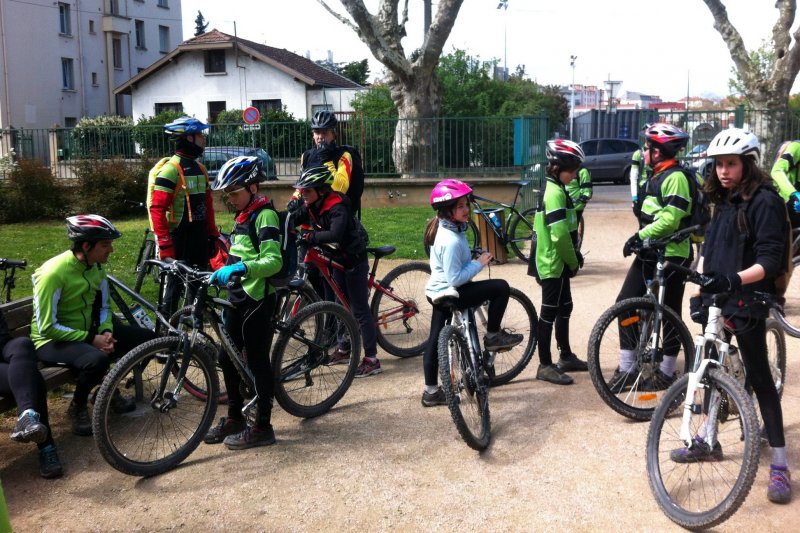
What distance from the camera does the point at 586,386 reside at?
604 cm

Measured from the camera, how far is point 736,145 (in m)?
4.08

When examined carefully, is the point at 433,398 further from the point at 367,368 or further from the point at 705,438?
the point at 705,438

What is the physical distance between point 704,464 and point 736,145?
65.7 inches

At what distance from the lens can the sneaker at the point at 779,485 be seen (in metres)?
4.03

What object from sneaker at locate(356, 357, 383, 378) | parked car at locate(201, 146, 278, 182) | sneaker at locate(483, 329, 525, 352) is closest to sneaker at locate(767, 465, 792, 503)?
sneaker at locate(483, 329, 525, 352)

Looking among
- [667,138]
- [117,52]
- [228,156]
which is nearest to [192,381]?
[667,138]

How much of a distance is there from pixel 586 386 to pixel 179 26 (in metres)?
54.3

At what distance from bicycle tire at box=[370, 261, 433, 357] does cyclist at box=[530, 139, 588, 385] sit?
1097 mm

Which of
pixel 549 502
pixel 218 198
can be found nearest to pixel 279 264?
pixel 549 502

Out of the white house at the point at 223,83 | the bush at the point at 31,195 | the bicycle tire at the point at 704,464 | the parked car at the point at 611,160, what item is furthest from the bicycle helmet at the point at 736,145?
the white house at the point at 223,83

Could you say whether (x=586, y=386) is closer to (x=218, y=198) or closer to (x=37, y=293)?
(x=37, y=293)

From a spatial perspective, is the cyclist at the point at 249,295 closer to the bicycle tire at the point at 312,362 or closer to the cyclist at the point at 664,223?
the bicycle tire at the point at 312,362

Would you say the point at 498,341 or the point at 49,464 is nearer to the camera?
the point at 49,464

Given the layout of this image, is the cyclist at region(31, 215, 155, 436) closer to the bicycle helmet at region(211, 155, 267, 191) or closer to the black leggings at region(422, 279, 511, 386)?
the bicycle helmet at region(211, 155, 267, 191)
